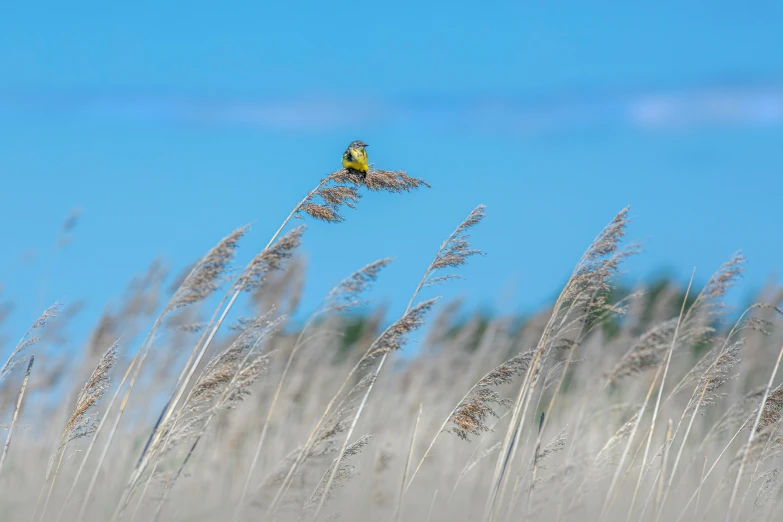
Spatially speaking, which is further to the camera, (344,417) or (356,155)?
(356,155)

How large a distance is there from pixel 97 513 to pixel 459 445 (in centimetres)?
426

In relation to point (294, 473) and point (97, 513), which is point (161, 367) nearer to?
point (97, 513)

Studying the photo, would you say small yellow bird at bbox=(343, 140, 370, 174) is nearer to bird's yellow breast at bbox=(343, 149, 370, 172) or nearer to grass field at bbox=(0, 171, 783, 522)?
bird's yellow breast at bbox=(343, 149, 370, 172)

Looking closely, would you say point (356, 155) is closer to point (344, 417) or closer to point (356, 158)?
point (356, 158)

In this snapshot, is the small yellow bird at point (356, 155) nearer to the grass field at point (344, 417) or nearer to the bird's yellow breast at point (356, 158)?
the bird's yellow breast at point (356, 158)

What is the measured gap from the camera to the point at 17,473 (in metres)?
5.43

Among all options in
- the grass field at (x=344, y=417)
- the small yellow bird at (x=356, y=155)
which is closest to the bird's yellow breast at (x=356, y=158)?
the small yellow bird at (x=356, y=155)

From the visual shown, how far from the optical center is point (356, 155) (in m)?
5.63

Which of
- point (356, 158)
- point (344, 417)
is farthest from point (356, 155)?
point (344, 417)

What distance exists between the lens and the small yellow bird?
5285 millimetres

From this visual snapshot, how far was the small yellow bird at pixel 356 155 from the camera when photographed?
5.29 meters

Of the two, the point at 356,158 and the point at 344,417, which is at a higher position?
the point at 356,158

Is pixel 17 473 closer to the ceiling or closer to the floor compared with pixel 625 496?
closer to the floor

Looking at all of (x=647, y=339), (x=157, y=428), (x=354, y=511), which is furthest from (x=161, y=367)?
(x=647, y=339)
